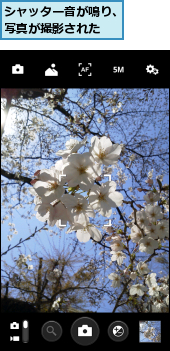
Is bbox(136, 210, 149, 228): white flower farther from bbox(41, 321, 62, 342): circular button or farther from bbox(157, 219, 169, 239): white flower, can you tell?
bbox(41, 321, 62, 342): circular button

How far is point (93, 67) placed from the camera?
1085 mm

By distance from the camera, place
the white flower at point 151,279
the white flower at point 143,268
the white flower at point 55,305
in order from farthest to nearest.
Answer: the white flower at point 55,305 → the white flower at point 151,279 → the white flower at point 143,268

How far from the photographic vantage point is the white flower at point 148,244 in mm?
989

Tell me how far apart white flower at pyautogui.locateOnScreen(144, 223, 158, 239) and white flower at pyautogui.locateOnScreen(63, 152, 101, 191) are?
50cm

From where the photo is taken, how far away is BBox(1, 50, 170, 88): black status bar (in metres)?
1.08

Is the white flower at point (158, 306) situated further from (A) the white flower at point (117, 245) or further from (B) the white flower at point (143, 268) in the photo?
(A) the white flower at point (117, 245)

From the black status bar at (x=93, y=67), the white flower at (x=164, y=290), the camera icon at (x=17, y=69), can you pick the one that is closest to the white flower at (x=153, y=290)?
the white flower at (x=164, y=290)

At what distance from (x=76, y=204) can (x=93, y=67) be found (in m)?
0.83

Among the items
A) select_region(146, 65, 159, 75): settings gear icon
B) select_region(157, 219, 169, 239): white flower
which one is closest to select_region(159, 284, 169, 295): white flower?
select_region(157, 219, 169, 239): white flower

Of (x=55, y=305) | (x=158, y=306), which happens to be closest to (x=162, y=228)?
(x=158, y=306)

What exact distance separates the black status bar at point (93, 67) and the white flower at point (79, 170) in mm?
647

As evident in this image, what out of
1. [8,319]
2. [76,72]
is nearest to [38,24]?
[76,72]

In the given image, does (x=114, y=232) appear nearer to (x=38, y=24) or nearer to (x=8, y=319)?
(x=8, y=319)

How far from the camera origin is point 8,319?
95 centimetres
